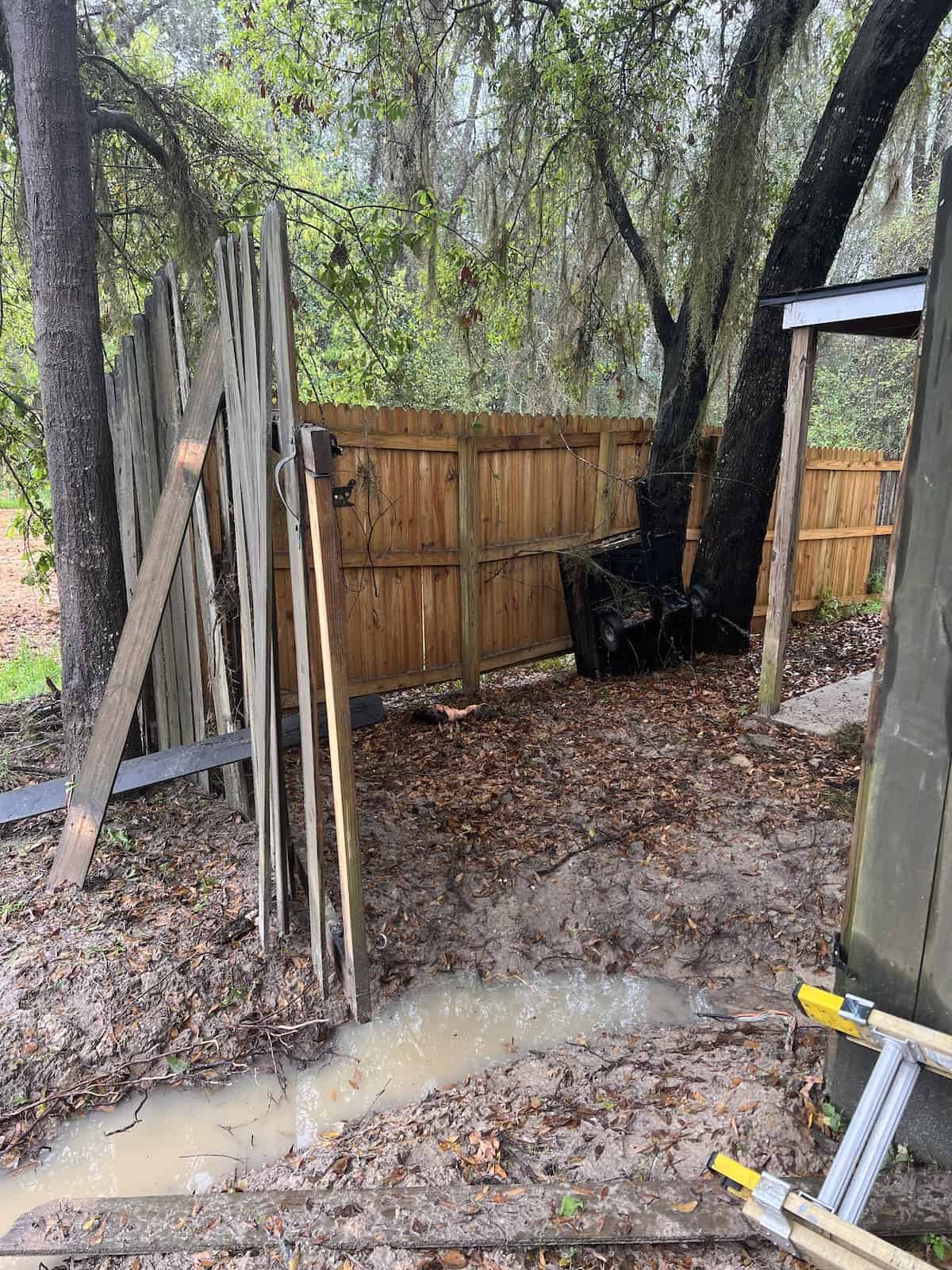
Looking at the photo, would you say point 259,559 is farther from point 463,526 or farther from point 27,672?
point 27,672

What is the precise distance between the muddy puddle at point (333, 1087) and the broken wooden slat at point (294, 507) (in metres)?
0.38

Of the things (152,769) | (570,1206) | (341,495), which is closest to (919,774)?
(570,1206)

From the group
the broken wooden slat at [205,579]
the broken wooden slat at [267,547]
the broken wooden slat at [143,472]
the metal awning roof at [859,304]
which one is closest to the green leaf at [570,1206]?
the broken wooden slat at [267,547]

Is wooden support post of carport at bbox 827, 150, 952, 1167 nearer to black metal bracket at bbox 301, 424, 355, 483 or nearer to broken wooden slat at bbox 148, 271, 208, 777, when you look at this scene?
black metal bracket at bbox 301, 424, 355, 483

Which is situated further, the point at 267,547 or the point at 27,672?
the point at 27,672

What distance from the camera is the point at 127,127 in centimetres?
449

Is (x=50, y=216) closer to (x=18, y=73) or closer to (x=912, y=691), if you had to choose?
(x=18, y=73)

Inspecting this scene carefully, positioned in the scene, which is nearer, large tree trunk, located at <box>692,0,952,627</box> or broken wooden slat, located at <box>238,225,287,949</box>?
broken wooden slat, located at <box>238,225,287,949</box>

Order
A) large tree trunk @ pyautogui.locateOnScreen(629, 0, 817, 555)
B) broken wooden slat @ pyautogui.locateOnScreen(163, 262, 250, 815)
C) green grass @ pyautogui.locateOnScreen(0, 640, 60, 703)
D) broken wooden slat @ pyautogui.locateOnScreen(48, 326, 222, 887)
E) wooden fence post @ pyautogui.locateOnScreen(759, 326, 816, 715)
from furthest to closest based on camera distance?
1. green grass @ pyautogui.locateOnScreen(0, 640, 60, 703)
2. large tree trunk @ pyautogui.locateOnScreen(629, 0, 817, 555)
3. wooden fence post @ pyautogui.locateOnScreen(759, 326, 816, 715)
4. broken wooden slat @ pyautogui.locateOnScreen(163, 262, 250, 815)
5. broken wooden slat @ pyautogui.locateOnScreen(48, 326, 222, 887)

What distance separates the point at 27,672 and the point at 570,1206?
6.30 m

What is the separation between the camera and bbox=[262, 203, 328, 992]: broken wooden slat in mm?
2160

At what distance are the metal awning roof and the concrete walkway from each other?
7.52ft

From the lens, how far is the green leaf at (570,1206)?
74.2 inches

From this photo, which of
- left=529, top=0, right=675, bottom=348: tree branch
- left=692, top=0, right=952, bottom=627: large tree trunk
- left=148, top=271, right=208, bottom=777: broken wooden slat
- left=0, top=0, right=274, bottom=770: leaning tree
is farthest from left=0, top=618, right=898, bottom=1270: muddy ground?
left=529, top=0, right=675, bottom=348: tree branch
